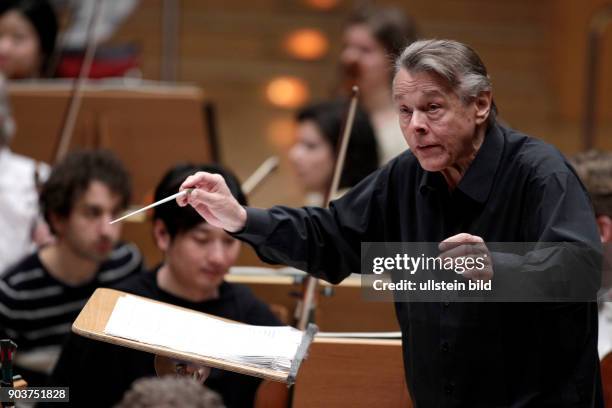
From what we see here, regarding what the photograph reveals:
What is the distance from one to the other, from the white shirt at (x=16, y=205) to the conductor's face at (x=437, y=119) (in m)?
2.08

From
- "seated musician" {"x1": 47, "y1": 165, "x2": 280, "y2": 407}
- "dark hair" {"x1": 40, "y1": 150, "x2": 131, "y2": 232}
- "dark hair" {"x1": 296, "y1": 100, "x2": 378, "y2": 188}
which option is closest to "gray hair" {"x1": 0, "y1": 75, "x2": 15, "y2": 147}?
"dark hair" {"x1": 40, "y1": 150, "x2": 131, "y2": 232}

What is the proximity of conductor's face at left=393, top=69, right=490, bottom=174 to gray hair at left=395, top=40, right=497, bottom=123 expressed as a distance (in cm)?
1

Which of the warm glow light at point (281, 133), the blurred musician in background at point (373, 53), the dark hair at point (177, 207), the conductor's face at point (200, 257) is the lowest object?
the conductor's face at point (200, 257)

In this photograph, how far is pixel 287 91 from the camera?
5809 millimetres

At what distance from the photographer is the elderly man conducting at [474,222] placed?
1.87 m

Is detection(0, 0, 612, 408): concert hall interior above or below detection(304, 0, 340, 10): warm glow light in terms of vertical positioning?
below

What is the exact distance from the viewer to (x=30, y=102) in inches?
163

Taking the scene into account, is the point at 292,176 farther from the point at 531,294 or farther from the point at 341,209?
the point at 531,294

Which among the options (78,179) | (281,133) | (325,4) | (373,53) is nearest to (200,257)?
(78,179)

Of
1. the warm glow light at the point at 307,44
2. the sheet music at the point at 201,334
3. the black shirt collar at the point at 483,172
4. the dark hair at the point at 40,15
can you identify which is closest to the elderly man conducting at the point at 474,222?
the black shirt collar at the point at 483,172

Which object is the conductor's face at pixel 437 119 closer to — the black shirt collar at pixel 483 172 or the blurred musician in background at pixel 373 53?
the black shirt collar at pixel 483 172

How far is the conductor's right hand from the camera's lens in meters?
1.99

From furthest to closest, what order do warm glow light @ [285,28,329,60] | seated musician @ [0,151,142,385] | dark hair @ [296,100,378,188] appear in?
warm glow light @ [285,28,329,60] → dark hair @ [296,100,378,188] → seated musician @ [0,151,142,385]

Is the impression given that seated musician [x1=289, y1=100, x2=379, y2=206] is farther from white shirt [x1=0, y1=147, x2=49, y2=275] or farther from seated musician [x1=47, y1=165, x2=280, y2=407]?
seated musician [x1=47, y1=165, x2=280, y2=407]
